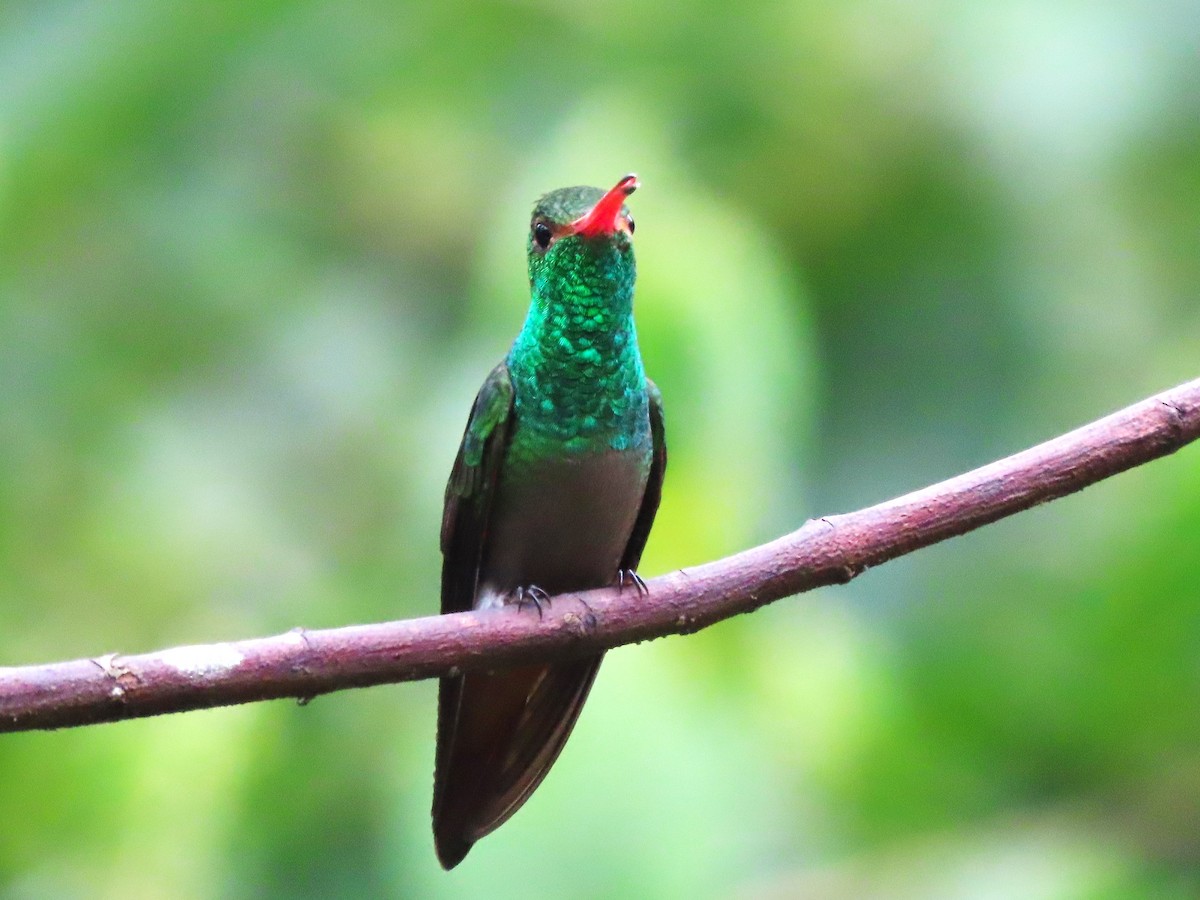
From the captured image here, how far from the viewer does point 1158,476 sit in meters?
4.17

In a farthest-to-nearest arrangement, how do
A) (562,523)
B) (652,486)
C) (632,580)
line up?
(652,486)
(562,523)
(632,580)

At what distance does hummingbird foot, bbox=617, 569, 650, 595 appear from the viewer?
2582 mm

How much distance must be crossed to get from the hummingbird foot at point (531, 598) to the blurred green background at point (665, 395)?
501mm

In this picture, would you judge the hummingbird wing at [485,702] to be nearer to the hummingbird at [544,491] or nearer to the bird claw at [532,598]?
the hummingbird at [544,491]

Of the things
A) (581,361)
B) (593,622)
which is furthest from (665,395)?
(593,622)

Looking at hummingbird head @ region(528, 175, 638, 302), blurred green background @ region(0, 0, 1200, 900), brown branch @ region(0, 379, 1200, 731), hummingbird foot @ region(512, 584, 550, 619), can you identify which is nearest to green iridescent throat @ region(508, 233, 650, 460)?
hummingbird head @ region(528, 175, 638, 302)

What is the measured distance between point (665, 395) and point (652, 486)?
0.22 meters

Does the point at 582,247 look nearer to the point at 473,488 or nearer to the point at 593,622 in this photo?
the point at 473,488

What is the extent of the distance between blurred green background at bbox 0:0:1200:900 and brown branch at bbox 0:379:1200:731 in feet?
2.53

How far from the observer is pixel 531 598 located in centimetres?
278

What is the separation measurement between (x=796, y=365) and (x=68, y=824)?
6.45 feet

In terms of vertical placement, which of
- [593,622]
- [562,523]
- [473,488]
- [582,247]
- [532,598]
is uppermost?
[582,247]

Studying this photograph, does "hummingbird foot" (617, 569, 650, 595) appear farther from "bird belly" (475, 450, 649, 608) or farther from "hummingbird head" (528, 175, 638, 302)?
"hummingbird head" (528, 175, 638, 302)

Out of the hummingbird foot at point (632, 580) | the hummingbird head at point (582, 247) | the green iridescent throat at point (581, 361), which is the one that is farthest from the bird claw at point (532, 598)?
the hummingbird head at point (582, 247)
